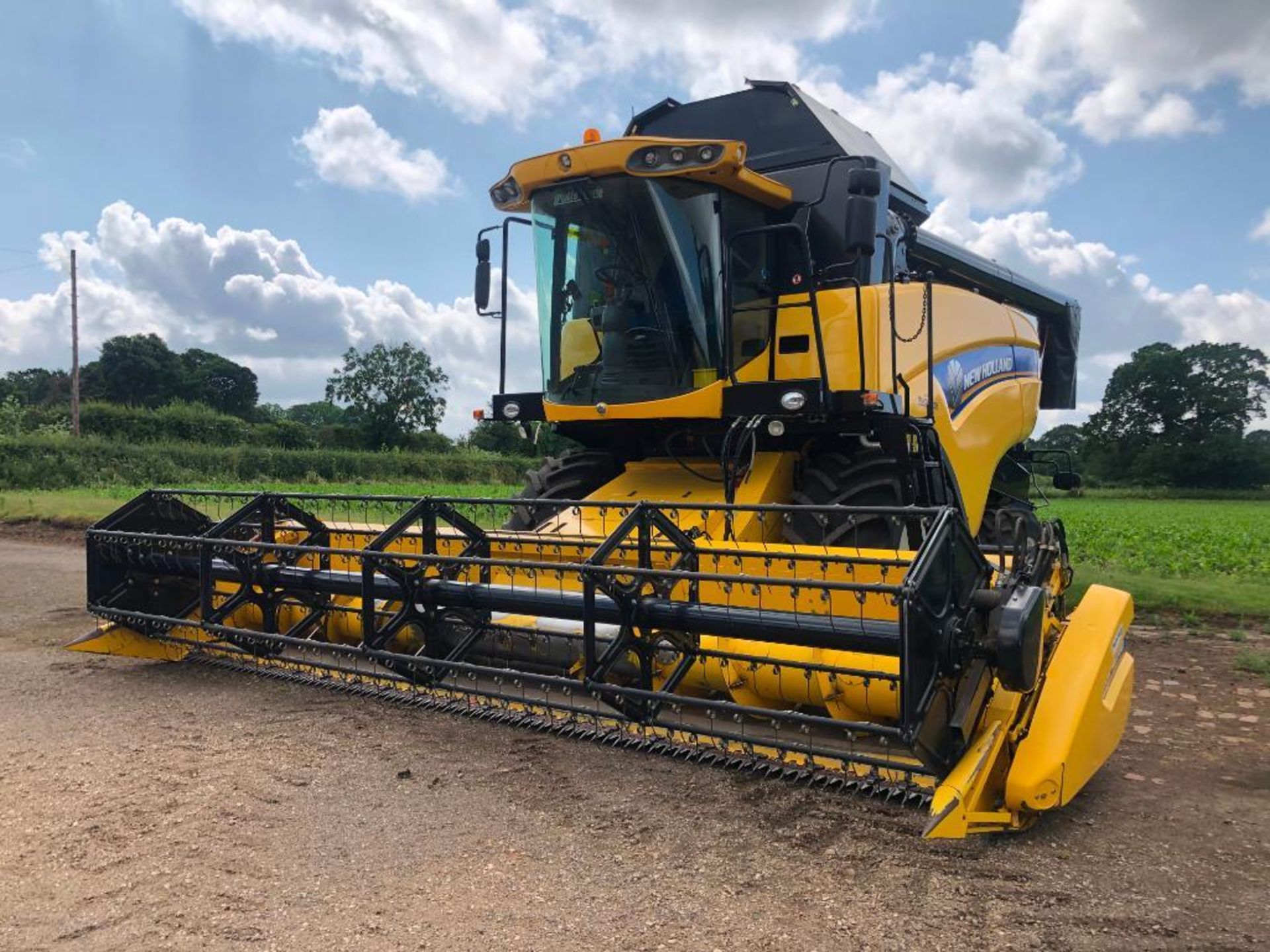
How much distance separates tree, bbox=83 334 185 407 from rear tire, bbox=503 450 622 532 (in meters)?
56.0

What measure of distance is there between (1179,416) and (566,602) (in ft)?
219

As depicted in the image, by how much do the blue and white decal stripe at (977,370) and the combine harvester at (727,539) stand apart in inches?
1.7

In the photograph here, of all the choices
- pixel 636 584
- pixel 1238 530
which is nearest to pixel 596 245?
pixel 636 584

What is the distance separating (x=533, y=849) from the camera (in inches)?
121

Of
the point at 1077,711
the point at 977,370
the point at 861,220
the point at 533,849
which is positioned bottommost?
the point at 533,849

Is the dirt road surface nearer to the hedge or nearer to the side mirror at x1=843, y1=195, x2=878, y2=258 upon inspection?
the side mirror at x1=843, y1=195, x2=878, y2=258

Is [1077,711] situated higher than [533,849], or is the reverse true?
[1077,711]

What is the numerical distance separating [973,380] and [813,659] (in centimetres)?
325

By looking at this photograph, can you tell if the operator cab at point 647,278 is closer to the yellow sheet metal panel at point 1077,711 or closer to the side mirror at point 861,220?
the side mirror at point 861,220

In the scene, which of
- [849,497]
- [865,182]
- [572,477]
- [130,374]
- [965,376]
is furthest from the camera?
[130,374]

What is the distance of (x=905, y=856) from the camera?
9.99ft

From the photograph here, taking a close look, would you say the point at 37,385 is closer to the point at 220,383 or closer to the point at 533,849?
the point at 220,383

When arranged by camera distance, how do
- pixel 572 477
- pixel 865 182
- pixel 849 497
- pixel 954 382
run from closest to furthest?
pixel 865 182, pixel 849 497, pixel 954 382, pixel 572 477

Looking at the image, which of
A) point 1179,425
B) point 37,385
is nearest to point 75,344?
point 37,385
